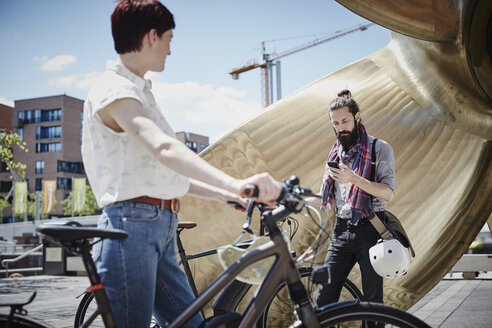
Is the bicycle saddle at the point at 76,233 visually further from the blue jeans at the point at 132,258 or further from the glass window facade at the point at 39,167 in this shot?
the glass window facade at the point at 39,167

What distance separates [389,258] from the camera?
8.59 ft

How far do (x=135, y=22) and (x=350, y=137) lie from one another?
1581 millimetres

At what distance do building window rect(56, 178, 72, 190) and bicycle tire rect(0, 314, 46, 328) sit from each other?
203ft

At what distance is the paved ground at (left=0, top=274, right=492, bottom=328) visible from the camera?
5.11 metres

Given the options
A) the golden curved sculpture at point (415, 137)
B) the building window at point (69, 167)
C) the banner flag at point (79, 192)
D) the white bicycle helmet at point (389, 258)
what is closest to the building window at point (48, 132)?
the building window at point (69, 167)

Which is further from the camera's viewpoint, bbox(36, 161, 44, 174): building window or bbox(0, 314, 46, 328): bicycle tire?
bbox(36, 161, 44, 174): building window

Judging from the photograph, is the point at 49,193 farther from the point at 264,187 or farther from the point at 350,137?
the point at 264,187

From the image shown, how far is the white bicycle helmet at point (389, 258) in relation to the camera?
262cm

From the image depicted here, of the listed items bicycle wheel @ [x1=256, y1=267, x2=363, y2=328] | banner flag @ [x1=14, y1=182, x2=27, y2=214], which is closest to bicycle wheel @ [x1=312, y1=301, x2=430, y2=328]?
bicycle wheel @ [x1=256, y1=267, x2=363, y2=328]

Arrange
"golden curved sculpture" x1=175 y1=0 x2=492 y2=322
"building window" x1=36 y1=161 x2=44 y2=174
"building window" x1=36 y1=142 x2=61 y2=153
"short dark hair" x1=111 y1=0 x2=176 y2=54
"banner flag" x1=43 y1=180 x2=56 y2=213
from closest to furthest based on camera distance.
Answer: "short dark hair" x1=111 y1=0 x2=176 y2=54 < "golden curved sculpture" x1=175 y1=0 x2=492 y2=322 < "banner flag" x1=43 y1=180 x2=56 y2=213 < "building window" x1=36 y1=161 x2=44 y2=174 < "building window" x1=36 y1=142 x2=61 y2=153

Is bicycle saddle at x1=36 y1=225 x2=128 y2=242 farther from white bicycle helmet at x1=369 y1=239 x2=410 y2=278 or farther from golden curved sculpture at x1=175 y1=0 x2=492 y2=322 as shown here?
golden curved sculpture at x1=175 y1=0 x2=492 y2=322

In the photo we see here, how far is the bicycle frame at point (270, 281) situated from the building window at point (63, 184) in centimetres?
6221

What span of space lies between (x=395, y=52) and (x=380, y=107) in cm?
58

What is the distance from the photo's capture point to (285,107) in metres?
3.93
